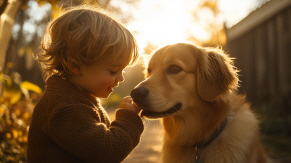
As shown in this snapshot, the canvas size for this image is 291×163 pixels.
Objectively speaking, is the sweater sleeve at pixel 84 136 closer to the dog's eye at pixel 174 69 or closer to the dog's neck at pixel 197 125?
the dog's neck at pixel 197 125

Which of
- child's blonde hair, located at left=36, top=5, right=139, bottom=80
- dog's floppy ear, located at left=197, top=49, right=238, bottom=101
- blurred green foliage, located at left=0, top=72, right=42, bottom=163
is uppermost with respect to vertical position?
child's blonde hair, located at left=36, top=5, right=139, bottom=80

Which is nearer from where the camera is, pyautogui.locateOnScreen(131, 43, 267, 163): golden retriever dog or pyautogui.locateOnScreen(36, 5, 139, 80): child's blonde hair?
pyautogui.locateOnScreen(36, 5, 139, 80): child's blonde hair

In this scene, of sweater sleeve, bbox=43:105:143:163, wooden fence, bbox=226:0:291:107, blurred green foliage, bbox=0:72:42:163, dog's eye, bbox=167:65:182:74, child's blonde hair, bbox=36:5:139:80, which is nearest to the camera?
sweater sleeve, bbox=43:105:143:163

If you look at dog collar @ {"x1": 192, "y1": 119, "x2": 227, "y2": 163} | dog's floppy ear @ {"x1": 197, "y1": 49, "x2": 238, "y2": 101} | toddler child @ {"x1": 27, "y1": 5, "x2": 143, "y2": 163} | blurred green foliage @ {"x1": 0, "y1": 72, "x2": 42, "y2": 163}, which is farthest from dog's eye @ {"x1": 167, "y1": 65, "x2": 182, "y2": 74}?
blurred green foliage @ {"x1": 0, "y1": 72, "x2": 42, "y2": 163}

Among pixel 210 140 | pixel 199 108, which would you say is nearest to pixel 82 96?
pixel 199 108

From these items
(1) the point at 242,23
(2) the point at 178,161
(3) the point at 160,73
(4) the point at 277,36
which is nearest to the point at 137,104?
(3) the point at 160,73

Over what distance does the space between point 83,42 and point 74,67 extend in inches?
8.1

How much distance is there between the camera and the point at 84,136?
4.73ft

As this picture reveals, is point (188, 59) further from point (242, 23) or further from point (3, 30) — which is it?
point (242, 23)

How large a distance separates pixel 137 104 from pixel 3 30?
2.69m

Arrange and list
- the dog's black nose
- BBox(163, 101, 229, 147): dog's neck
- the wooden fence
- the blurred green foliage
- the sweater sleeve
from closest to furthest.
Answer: the sweater sleeve, the dog's black nose, BBox(163, 101, 229, 147): dog's neck, the blurred green foliage, the wooden fence

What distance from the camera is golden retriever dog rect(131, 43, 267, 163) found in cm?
211

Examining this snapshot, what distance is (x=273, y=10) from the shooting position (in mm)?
5109

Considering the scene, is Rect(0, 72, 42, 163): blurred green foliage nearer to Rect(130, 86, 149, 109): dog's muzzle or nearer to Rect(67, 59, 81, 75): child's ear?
Rect(67, 59, 81, 75): child's ear
